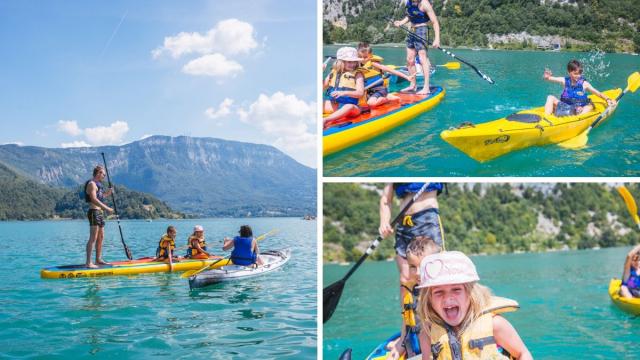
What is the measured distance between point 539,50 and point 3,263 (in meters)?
15.5

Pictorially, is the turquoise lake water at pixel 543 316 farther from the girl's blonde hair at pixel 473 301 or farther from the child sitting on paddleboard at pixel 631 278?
the girl's blonde hair at pixel 473 301

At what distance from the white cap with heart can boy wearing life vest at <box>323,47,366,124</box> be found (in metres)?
2.49

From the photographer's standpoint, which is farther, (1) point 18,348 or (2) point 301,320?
(2) point 301,320

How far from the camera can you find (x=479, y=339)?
2.34 metres

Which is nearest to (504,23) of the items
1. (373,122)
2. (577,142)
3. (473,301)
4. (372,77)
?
(372,77)

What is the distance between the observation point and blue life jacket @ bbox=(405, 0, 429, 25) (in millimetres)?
5672

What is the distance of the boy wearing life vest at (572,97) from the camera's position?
516cm

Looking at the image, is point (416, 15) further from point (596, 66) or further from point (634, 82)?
point (596, 66)

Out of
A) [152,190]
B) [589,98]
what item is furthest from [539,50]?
[152,190]

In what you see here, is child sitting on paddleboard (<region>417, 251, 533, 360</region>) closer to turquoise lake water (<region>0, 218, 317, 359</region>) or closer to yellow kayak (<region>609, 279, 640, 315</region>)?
turquoise lake water (<region>0, 218, 317, 359</region>)

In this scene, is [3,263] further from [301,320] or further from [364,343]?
[364,343]

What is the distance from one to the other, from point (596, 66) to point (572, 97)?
47.3 ft

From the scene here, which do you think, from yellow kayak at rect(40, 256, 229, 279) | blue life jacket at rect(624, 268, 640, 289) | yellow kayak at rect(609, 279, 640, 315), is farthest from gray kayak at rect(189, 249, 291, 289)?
blue life jacket at rect(624, 268, 640, 289)

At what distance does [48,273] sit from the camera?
747cm
